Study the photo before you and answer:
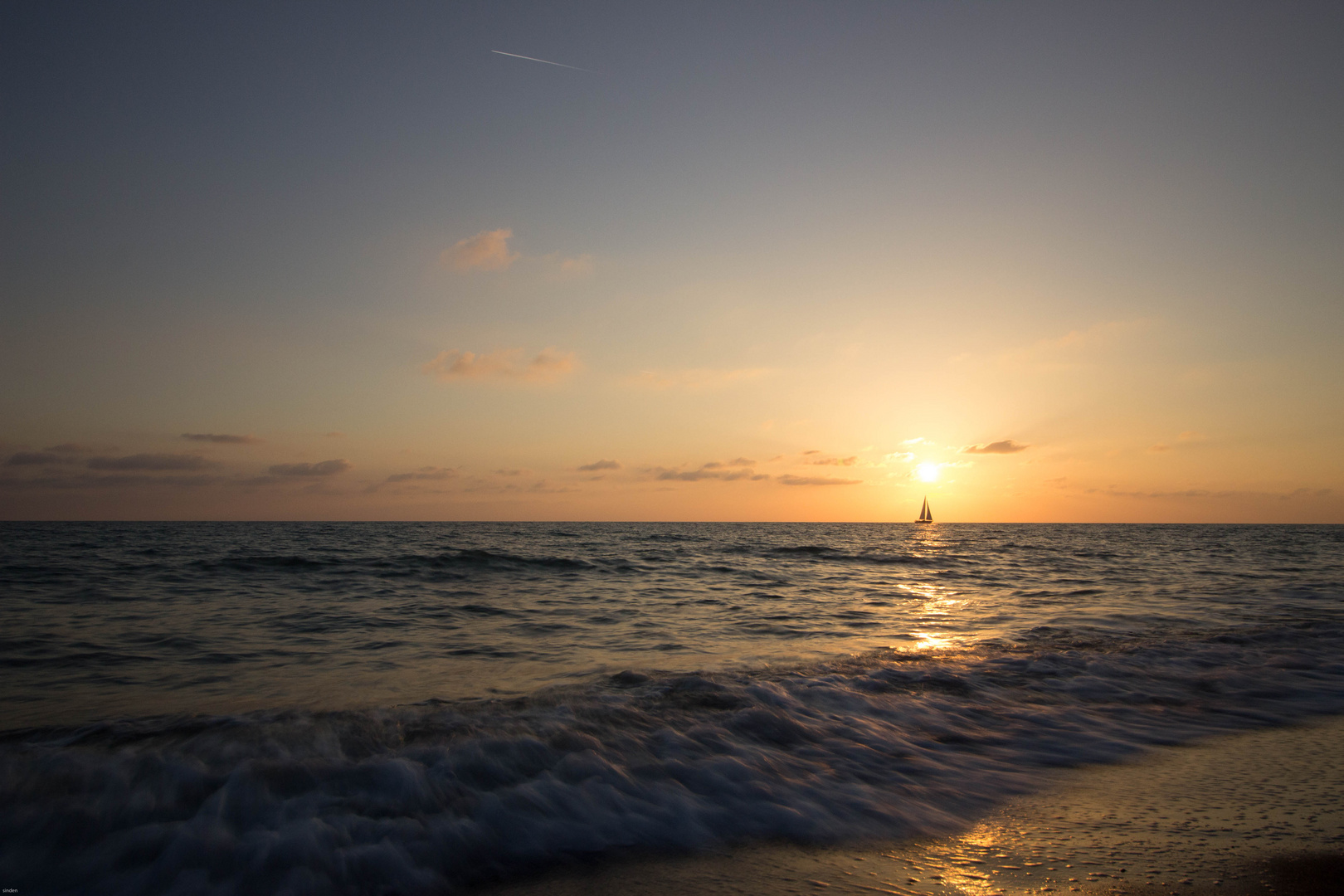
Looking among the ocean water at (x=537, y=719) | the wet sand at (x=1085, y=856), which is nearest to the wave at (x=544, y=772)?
the ocean water at (x=537, y=719)

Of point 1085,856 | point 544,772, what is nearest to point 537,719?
point 544,772

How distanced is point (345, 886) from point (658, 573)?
18872 mm

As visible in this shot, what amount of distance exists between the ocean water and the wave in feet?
0.08

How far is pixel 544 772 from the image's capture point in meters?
4.66

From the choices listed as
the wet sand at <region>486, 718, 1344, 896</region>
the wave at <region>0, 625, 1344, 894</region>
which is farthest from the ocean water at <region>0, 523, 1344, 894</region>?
the wet sand at <region>486, 718, 1344, 896</region>

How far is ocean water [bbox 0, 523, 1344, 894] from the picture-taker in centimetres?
379

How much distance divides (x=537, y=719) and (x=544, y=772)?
107cm

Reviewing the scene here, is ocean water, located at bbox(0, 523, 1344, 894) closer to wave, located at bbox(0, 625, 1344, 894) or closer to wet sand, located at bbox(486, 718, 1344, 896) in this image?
wave, located at bbox(0, 625, 1344, 894)

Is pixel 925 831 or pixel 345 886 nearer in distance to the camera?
pixel 345 886

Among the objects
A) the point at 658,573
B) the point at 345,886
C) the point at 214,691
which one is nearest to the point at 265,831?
the point at 345,886

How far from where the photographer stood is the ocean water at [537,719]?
379 centimetres

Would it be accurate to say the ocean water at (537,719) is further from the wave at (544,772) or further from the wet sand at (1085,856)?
the wet sand at (1085,856)

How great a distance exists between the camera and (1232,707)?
6438 millimetres

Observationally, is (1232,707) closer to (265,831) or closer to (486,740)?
(486,740)
